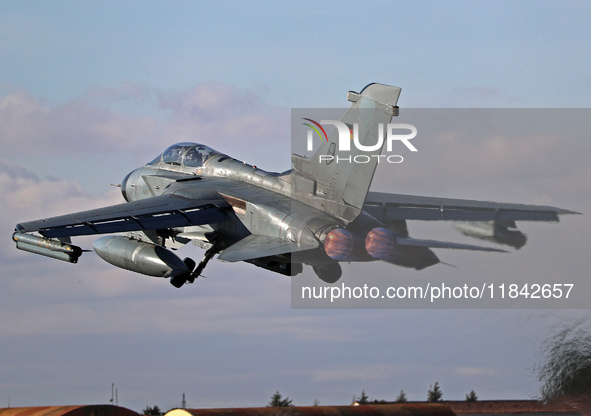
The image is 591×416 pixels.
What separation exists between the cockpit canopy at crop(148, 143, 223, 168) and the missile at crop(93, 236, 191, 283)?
380 centimetres

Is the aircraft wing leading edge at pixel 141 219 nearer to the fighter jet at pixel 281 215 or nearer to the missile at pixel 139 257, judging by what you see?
the fighter jet at pixel 281 215

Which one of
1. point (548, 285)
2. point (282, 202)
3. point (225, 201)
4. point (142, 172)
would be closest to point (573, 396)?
point (548, 285)

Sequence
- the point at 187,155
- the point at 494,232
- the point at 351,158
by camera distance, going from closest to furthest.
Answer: the point at 351,158 < the point at 494,232 < the point at 187,155

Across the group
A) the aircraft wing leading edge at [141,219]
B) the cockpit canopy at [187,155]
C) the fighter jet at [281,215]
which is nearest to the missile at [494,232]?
the fighter jet at [281,215]

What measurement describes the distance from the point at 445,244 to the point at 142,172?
13.0 metres

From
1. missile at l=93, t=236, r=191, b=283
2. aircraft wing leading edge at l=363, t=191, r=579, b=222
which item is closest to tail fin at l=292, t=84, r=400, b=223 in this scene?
aircraft wing leading edge at l=363, t=191, r=579, b=222

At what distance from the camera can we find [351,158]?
24484 mm

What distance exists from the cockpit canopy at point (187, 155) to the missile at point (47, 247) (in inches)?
191

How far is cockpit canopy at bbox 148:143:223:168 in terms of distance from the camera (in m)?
31.0

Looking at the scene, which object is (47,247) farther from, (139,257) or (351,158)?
(351,158)

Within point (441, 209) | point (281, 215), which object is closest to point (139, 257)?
point (281, 215)

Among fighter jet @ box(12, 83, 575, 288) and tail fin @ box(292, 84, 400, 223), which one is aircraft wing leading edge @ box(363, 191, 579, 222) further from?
tail fin @ box(292, 84, 400, 223)

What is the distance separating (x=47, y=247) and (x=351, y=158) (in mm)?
10767

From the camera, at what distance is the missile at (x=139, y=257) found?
27094 mm
